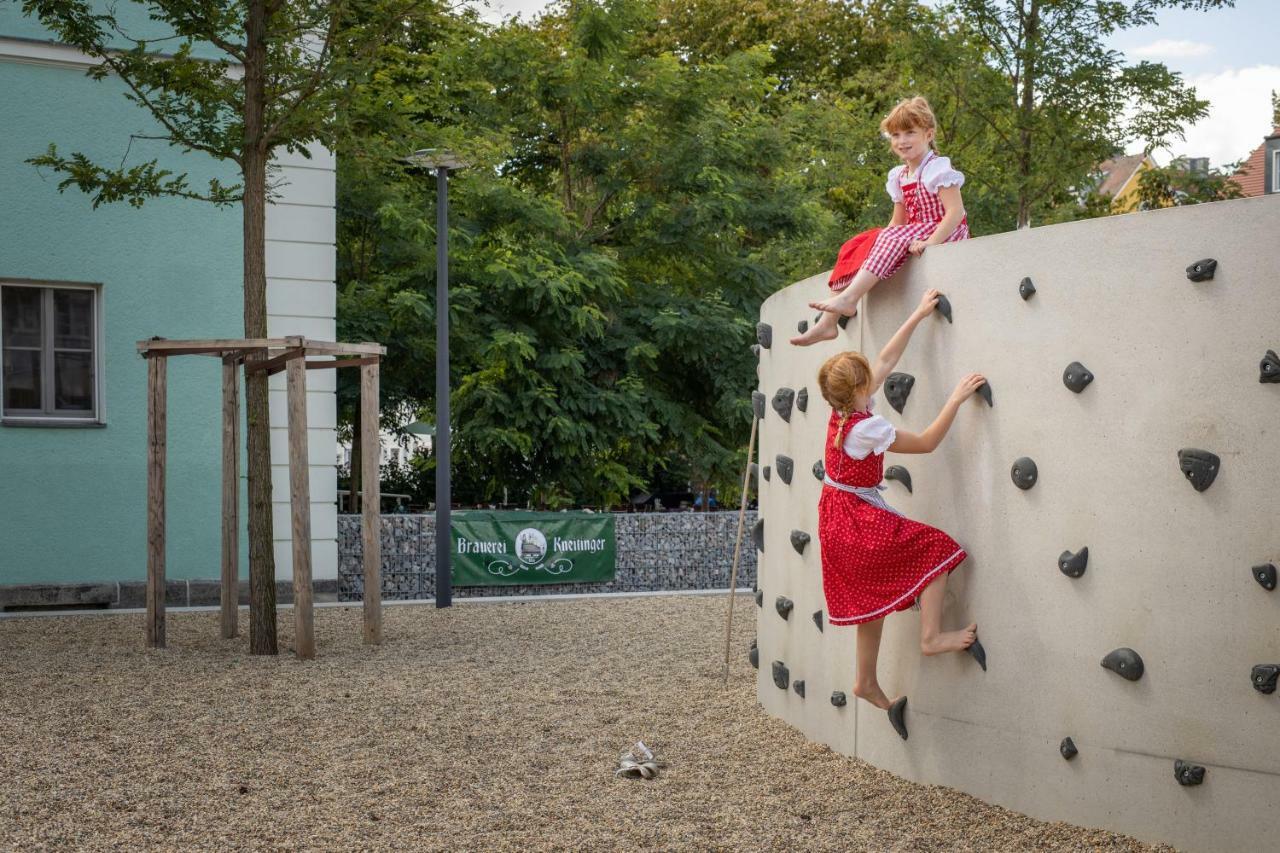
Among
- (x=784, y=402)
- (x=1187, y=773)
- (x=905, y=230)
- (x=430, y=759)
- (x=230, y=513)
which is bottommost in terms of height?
(x=430, y=759)

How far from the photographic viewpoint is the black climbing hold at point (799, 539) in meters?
6.44

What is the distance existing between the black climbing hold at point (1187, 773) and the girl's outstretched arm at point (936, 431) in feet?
4.51

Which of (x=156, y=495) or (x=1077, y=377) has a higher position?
(x=1077, y=377)

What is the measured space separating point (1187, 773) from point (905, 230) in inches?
90.2

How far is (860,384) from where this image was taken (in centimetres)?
531

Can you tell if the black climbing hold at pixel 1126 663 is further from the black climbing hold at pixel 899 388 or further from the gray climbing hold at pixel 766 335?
the gray climbing hold at pixel 766 335

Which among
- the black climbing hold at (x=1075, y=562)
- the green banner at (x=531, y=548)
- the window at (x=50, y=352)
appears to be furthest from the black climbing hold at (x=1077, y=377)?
the green banner at (x=531, y=548)

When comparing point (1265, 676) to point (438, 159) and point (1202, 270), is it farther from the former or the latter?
point (438, 159)

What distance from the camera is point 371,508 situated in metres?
10.7

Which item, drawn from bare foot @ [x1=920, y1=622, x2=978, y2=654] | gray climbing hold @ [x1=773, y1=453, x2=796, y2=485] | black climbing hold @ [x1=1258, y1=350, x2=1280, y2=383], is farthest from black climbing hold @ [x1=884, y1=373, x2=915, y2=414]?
black climbing hold @ [x1=1258, y1=350, x2=1280, y2=383]

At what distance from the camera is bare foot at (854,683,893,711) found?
5566 mm

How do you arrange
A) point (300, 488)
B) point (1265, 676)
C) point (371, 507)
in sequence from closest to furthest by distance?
point (1265, 676)
point (300, 488)
point (371, 507)

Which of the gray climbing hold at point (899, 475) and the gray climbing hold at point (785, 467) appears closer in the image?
the gray climbing hold at point (899, 475)

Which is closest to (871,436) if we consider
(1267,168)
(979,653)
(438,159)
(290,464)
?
(979,653)
